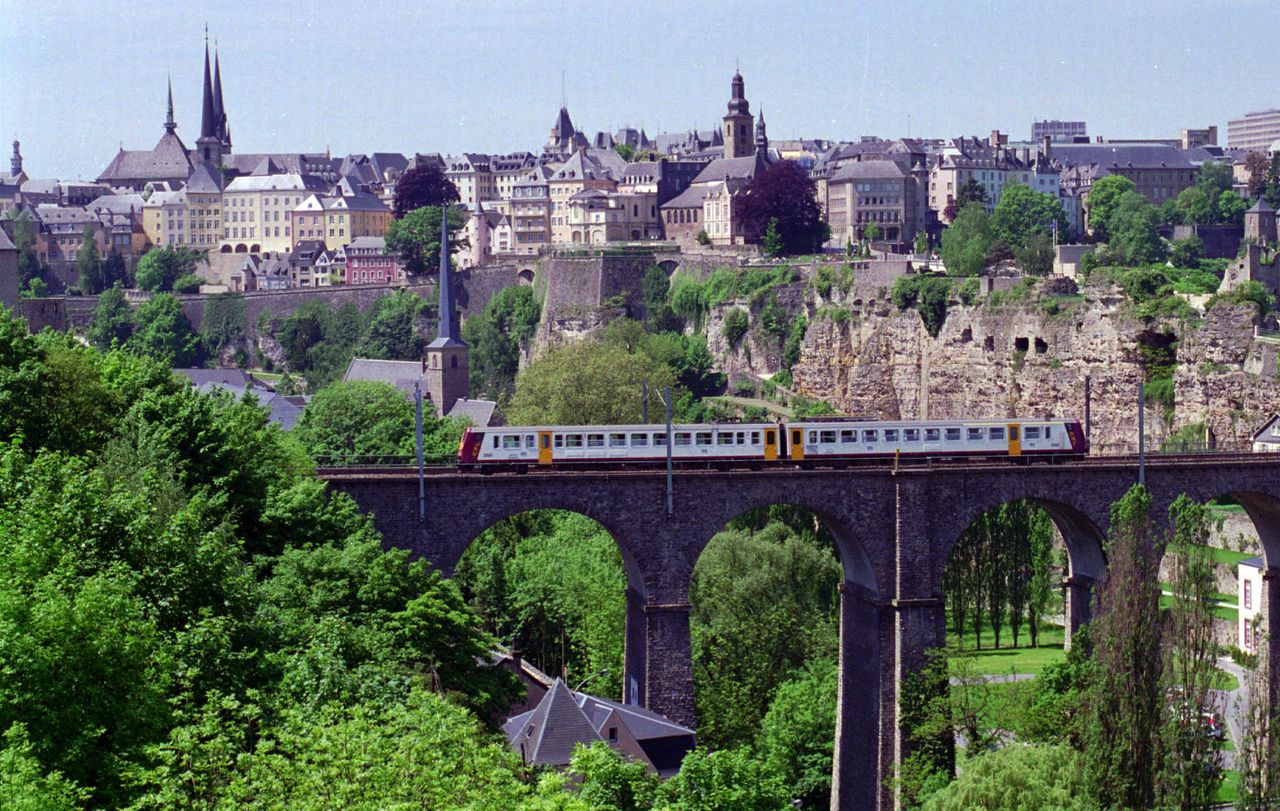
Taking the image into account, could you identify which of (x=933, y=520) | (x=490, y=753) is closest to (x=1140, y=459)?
(x=933, y=520)

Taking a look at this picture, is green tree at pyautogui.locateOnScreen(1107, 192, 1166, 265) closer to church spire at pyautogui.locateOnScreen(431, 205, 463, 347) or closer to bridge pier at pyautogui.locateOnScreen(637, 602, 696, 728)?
church spire at pyautogui.locateOnScreen(431, 205, 463, 347)

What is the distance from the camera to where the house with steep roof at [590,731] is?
4853 cm

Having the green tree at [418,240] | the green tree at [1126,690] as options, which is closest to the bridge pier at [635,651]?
the green tree at [1126,690]

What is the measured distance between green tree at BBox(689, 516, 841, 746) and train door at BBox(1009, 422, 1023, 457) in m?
11.0

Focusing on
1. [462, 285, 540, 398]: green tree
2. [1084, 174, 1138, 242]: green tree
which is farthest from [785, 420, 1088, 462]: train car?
[1084, 174, 1138, 242]: green tree

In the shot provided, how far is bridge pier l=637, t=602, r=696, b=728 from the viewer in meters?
55.5

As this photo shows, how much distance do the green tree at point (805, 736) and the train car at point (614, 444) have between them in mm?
8020

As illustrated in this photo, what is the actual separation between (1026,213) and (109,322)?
225ft

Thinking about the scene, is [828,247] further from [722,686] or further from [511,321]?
[722,686]

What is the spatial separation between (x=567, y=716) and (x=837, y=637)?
741 inches

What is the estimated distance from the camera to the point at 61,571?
106ft

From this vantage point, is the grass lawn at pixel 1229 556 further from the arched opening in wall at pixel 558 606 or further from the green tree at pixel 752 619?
the arched opening in wall at pixel 558 606

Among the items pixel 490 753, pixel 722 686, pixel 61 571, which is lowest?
pixel 722 686

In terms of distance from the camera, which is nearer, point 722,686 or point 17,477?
point 17,477
